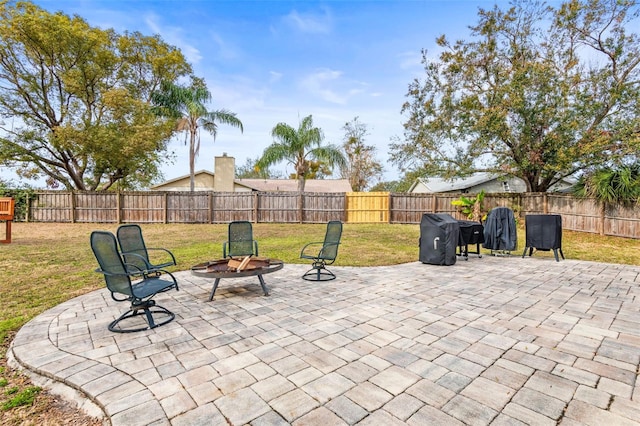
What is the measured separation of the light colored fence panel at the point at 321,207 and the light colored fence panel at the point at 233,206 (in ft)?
8.92

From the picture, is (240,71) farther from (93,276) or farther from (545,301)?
(545,301)

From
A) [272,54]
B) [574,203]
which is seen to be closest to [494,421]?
[272,54]

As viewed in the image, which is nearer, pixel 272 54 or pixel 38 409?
pixel 38 409

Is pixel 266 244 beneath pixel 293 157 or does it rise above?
beneath

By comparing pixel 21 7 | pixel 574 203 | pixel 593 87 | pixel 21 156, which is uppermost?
pixel 21 7

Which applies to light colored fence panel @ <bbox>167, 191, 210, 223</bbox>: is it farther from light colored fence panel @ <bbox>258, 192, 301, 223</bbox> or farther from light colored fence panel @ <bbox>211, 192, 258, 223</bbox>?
light colored fence panel @ <bbox>258, 192, 301, 223</bbox>

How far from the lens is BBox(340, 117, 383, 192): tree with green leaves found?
98.5 ft

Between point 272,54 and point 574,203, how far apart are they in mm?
13394

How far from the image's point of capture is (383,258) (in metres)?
7.43

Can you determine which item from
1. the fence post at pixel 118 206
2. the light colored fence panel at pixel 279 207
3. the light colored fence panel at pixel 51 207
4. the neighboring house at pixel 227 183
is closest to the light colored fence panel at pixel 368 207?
the light colored fence panel at pixel 279 207

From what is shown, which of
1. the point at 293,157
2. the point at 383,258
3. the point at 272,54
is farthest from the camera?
the point at 293,157

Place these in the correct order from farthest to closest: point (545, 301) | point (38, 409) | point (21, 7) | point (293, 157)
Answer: point (293, 157) < point (21, 7) < point (545, 301) < point (38, 409)

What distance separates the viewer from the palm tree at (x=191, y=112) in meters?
17.6

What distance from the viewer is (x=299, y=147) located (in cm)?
1791
